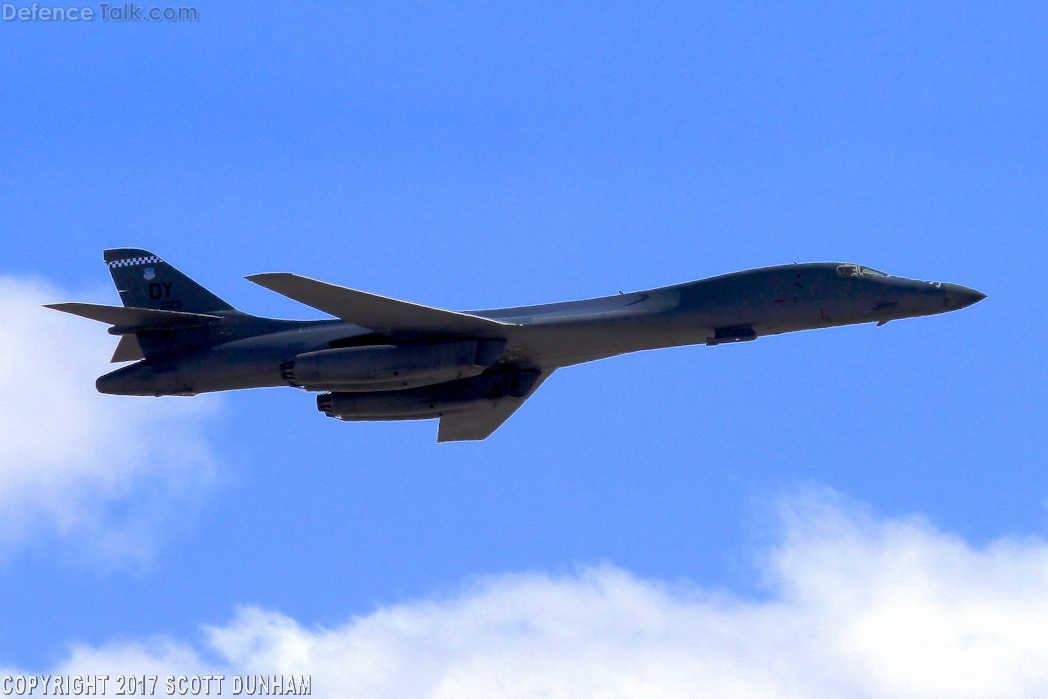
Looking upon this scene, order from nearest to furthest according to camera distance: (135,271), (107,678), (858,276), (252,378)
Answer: (107,678) → (858,276) → (252,378) → (135,271)

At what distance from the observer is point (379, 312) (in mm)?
25500

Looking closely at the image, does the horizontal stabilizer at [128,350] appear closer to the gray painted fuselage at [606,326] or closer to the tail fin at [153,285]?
the gray painted fuselage at [606,326]

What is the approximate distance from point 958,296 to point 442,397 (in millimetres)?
11670

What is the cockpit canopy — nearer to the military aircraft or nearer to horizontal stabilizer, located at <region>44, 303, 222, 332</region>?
the military aircraft

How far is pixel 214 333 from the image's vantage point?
91.5 feet

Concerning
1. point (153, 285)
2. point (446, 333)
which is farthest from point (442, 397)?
point (153, 285)

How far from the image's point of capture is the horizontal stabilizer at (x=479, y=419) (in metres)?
28.3

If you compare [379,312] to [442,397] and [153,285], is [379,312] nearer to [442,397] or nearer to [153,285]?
[442,397]

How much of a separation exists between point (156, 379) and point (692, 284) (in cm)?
1261

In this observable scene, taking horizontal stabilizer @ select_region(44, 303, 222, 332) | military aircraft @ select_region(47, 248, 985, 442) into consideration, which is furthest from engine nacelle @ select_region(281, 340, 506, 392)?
horizontal stabilizer @ select_region(44, 303, 222, 332)

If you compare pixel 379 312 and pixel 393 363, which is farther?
pixel 393 363

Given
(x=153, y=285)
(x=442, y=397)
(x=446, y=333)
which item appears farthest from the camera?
(x=153, y=285)

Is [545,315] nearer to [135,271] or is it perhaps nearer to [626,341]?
[626,341]

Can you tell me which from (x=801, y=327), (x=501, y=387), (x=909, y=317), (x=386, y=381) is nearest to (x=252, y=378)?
(x=386, y=381)
